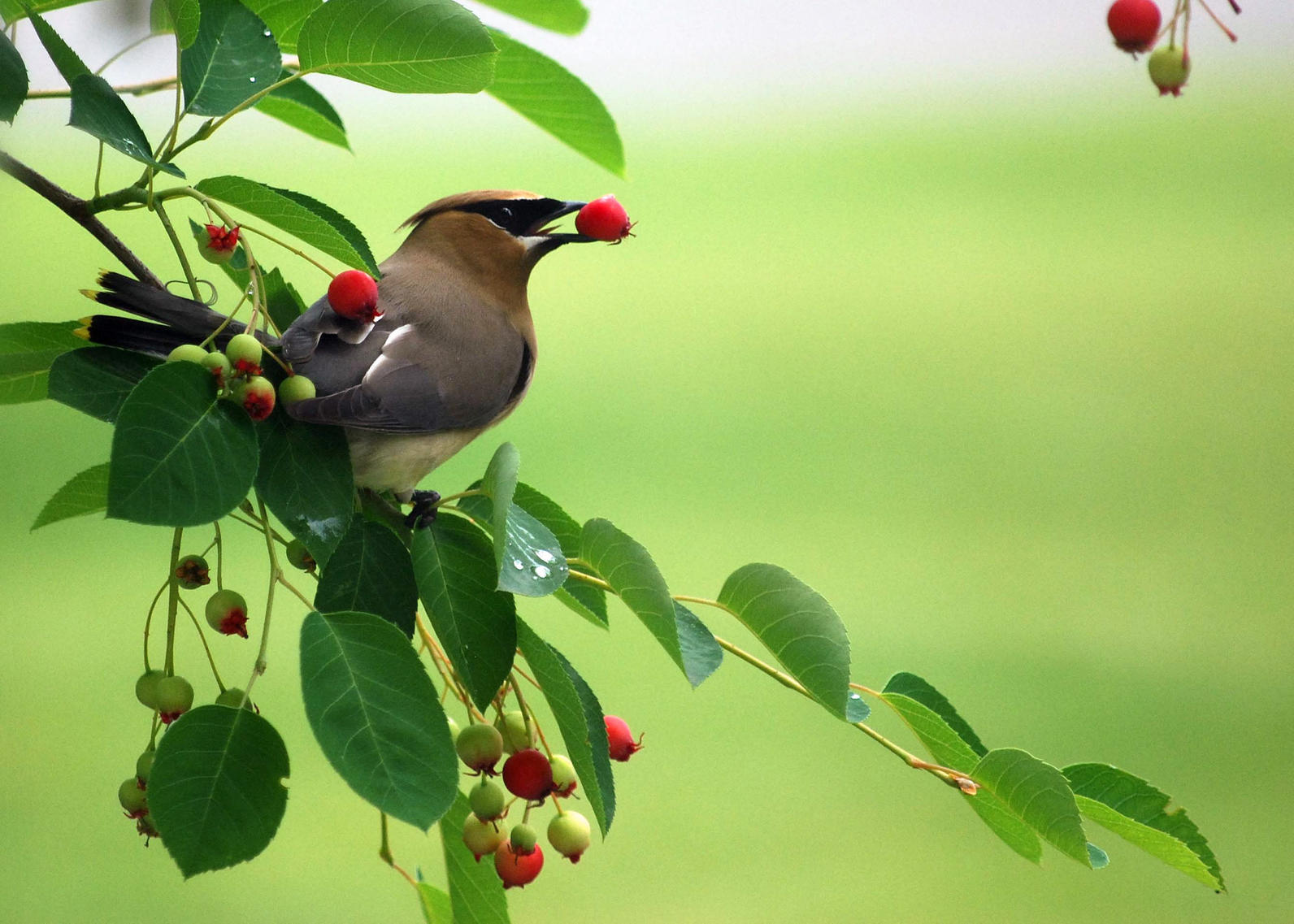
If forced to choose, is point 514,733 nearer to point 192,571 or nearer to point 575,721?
point 575,721

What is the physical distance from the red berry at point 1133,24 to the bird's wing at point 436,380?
55cm

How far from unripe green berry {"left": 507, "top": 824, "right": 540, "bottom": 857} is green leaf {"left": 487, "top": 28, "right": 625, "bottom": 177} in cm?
46

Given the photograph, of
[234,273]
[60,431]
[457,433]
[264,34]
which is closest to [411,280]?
[457,433]

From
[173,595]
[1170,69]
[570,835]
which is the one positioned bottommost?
[570,835]

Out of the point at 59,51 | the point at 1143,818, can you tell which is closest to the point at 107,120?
the point at 59,51

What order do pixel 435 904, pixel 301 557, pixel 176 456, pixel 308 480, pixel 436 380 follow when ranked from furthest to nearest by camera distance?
pixel 436 380, pixel 435 904, pixel 301 557, pixel 308 480, pixel 176 456

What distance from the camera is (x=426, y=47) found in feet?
2.31

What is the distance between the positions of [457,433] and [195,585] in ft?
1.11

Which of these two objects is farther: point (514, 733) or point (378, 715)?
point (514, 733)

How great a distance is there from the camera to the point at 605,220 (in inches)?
35.7

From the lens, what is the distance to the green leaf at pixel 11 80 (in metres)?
0.67

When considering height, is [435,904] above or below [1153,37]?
below

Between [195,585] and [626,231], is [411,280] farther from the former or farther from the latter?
[195,585]

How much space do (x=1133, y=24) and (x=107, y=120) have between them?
2.09 feet
